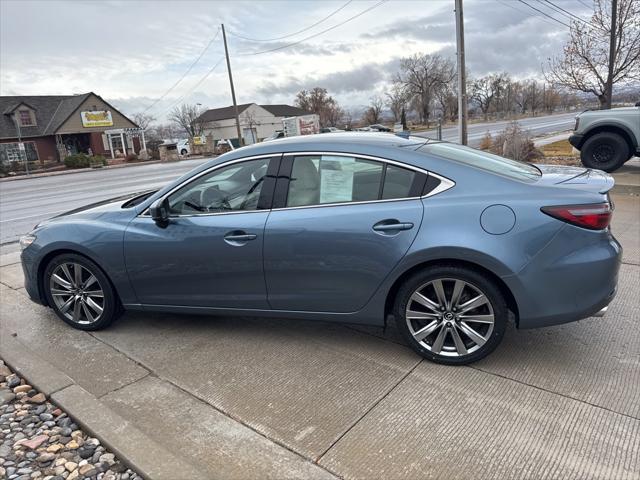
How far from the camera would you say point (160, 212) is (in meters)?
3.69

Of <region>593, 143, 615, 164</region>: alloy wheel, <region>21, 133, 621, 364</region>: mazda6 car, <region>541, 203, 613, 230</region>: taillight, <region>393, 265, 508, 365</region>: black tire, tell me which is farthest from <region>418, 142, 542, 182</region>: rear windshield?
<region>593, 143, 615, 164</region>: alloy wheel

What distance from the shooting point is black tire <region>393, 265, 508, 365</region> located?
3064mm

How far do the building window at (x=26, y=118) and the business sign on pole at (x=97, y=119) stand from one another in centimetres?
420

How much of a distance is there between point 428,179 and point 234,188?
58.2 inches

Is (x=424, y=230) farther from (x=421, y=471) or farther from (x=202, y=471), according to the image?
(x=202, y=471)


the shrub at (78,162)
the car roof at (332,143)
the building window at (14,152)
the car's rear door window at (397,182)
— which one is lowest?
the car's rear door window at (397,182)

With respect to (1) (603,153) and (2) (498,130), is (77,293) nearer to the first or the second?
(1) (603,153)

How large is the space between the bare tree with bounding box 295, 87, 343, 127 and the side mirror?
7922 centimetres

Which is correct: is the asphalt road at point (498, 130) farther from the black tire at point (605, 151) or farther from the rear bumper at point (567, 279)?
the rear bumper at point (567, 279)

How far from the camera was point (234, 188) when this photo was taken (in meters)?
3.71

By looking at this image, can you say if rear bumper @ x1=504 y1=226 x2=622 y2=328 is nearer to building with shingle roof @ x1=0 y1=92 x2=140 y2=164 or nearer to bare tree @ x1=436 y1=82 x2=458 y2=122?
building with shingle roof @ x1=0 y1=92 x2=140 y2=164

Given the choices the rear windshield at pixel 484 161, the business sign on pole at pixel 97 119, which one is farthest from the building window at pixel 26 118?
the rear windshield at pixel 484 161

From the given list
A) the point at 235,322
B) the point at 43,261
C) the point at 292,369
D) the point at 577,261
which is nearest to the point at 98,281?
the point at 43,261

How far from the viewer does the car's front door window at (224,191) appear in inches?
142
